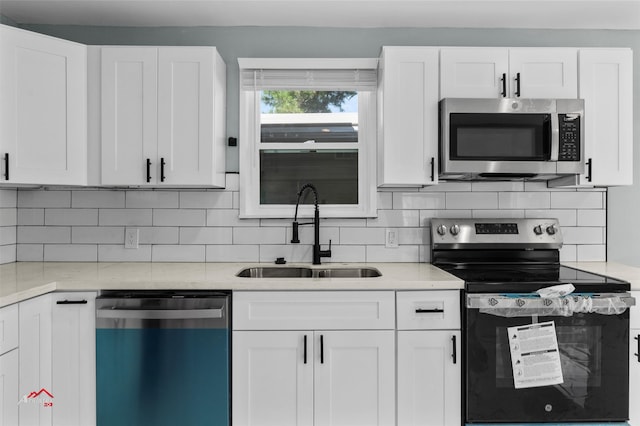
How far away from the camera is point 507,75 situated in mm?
2354

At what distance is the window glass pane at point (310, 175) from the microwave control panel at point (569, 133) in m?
1.17

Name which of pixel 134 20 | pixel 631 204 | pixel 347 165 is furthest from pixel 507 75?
pixel 134 20

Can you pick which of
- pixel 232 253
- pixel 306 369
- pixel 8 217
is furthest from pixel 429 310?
pixel 8 217

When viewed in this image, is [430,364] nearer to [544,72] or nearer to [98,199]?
[544,72]

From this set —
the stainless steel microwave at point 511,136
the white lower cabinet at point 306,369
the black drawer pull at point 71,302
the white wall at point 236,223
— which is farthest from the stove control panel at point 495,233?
the black drawer pull at point 71,302

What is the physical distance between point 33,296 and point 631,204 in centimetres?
340

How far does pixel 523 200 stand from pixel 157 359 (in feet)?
7.51

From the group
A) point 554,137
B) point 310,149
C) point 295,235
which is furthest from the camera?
point 310,149

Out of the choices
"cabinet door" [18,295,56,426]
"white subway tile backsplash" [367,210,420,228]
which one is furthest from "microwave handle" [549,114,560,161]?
"cabinet door" [18,295,56,426]

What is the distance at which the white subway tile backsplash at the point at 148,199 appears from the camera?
266 centimetres

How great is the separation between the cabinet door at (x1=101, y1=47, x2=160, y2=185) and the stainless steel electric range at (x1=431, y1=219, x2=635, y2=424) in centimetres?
183

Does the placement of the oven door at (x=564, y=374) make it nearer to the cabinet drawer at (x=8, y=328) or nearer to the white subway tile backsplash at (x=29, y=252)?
the cabinet drawer at (x=8, y=328)

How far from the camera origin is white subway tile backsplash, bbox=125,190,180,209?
2656 mm

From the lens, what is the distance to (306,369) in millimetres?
2025
